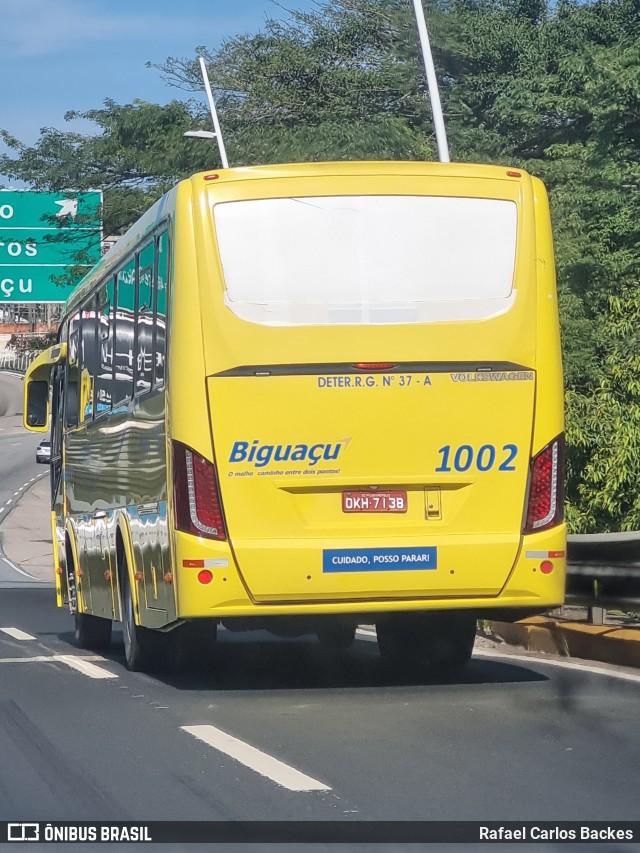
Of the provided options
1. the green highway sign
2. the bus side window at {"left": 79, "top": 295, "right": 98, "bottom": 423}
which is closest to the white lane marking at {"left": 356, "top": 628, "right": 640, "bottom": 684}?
the bus side window at {"left": 79, "top": 295, "right": 98, "bottom": 423}

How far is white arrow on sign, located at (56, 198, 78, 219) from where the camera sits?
1626 inches

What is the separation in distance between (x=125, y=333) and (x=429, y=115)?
96.9 ft

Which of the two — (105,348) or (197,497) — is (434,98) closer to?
(105,348)

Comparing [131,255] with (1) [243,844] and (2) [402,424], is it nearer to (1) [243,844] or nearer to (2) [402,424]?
(2) [402,424]

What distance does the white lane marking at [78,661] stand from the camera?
12242mm

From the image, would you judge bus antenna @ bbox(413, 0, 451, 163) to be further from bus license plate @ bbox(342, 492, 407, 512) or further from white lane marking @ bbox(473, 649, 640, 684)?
bus license plate @ bbox(342, 492, 407, 512)

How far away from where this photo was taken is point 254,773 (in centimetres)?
740

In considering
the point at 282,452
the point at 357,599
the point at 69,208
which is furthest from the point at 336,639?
the point at 69,208

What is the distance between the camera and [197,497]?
400 inches

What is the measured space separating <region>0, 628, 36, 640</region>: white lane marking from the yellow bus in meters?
6.11

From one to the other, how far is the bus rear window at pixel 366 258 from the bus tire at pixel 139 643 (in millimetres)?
2771

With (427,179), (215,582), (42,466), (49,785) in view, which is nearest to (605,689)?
(215,582)

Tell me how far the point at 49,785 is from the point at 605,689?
4.04m

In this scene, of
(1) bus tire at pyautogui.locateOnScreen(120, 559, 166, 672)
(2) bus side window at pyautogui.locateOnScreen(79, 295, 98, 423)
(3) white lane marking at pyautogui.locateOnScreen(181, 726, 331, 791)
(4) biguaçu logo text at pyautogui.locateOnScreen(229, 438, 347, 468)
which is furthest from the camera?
(2) bus side window at pyautogui.locateOnScreen(79, 295, 98, 423)
